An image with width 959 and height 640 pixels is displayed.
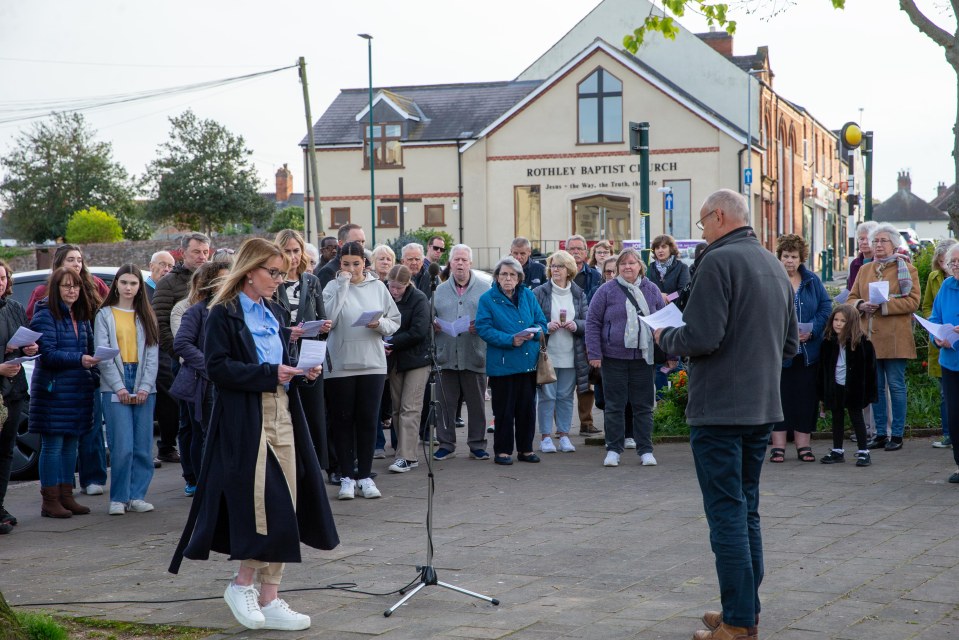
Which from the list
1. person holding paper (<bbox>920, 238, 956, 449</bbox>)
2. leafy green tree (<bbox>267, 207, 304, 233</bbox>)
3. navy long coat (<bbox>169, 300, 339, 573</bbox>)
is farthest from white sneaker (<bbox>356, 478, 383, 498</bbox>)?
leafy green tree (<bbox>267, 207, 304, 233</bbox>)

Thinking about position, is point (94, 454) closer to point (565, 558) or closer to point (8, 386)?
point (8, 386)

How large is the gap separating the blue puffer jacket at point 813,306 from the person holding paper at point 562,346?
7.33 feet

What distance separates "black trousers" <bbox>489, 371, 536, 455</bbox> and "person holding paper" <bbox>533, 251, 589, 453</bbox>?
59 centimetres

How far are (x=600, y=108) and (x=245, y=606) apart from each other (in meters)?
41.5

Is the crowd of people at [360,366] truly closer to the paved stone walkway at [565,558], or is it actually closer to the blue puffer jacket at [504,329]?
the blue puffer jacket at [504,329]

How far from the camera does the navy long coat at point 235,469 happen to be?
5.46 meters

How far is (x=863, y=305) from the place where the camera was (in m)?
10.7

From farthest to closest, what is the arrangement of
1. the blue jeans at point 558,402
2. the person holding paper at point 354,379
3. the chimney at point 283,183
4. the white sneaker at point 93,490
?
the chimney at point 283,183, the blue jeans at point 558,402, the white sneaker at point 93,490, the person holding paper at point 354,379

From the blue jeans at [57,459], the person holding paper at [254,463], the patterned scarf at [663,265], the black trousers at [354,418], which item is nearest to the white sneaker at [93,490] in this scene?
the blue jeans at [57,459]

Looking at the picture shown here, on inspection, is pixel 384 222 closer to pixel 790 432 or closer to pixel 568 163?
pixel 568 163

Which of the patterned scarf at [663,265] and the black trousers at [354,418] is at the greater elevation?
the patterned scarf at [663,265]

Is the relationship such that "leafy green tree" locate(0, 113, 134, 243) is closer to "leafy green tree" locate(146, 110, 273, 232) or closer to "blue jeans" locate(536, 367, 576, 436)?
"leafy green tree" locate(146, 110, 273, 232)

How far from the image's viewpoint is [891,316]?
1080cm

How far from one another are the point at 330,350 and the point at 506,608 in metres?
4.07
